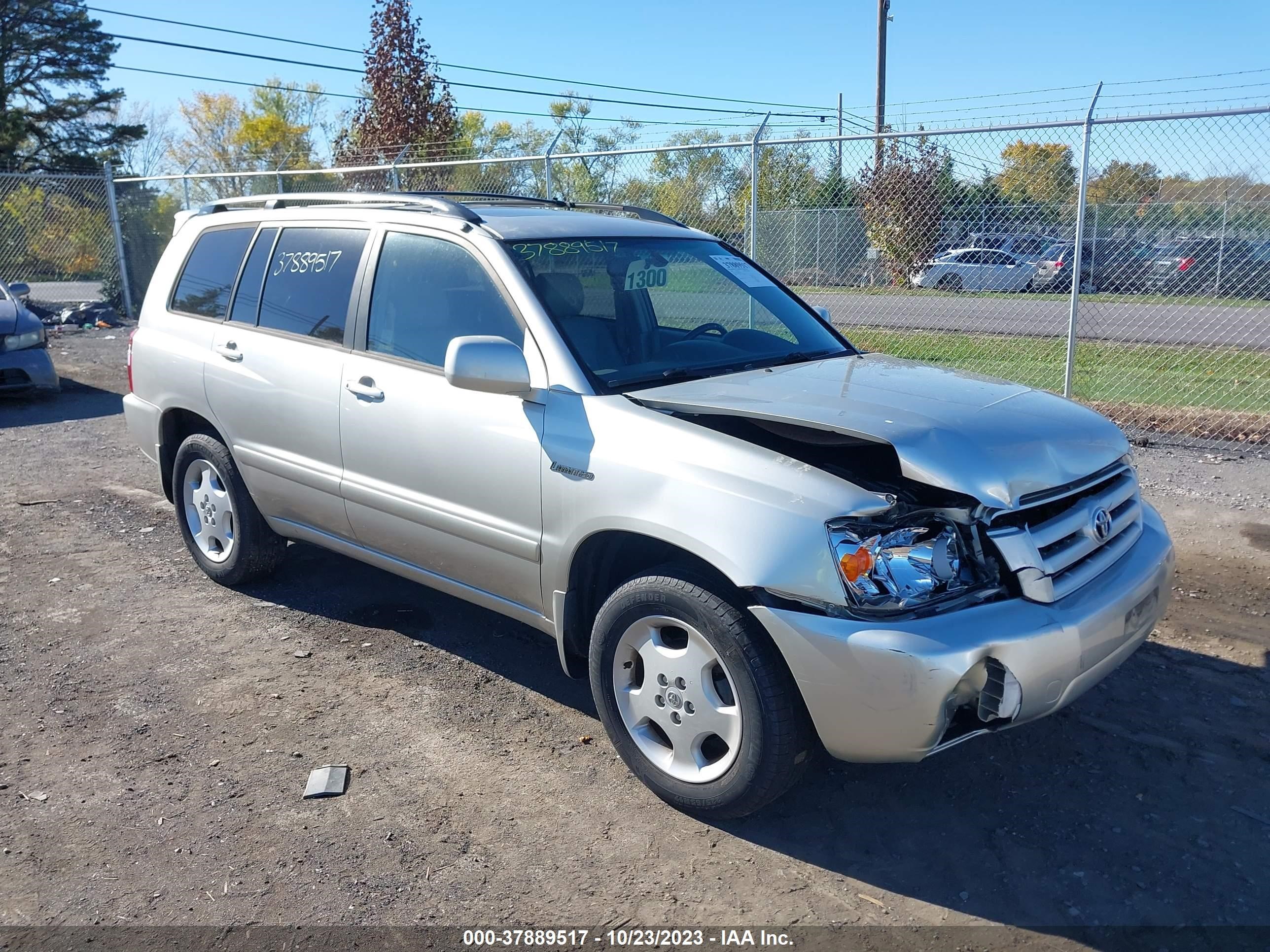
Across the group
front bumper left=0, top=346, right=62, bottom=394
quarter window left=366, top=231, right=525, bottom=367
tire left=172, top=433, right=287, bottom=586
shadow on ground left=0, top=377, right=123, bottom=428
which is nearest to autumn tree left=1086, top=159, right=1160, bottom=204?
quarter window left=366, top=231, right=525, bottom=367

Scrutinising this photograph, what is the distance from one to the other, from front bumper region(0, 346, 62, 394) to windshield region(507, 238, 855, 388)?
8.60 m

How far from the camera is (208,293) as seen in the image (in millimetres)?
5301

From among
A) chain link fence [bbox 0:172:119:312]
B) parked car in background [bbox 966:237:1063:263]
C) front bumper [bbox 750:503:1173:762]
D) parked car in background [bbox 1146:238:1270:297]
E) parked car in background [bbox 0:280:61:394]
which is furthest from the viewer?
chain link fence [bbox 0:172:119:312]

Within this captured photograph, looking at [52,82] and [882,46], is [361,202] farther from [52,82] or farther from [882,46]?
[52,82]

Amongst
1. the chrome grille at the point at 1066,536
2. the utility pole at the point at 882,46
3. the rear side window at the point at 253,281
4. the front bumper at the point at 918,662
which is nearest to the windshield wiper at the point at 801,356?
the chrome grille at the point at 1066,536

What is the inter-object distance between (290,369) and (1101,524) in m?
3.39

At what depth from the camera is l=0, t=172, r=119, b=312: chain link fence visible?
58.1ft

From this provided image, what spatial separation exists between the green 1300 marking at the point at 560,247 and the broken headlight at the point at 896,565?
5.90 feet

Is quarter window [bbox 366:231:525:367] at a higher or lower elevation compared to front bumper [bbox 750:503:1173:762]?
higher

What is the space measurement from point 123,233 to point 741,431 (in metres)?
17.8

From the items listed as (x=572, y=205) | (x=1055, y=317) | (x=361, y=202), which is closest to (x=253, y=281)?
(x=361, y=202)

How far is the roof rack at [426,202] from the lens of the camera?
4.41 metres

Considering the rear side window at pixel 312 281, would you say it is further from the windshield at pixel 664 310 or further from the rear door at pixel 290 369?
the windshield at pixel 664 310

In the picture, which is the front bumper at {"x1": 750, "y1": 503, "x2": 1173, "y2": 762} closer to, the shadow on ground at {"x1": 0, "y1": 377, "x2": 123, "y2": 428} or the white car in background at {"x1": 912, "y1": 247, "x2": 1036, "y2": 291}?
the white car in background at {"x1": 912, "y1": 247, "x2": 1036, "y2": 291}
